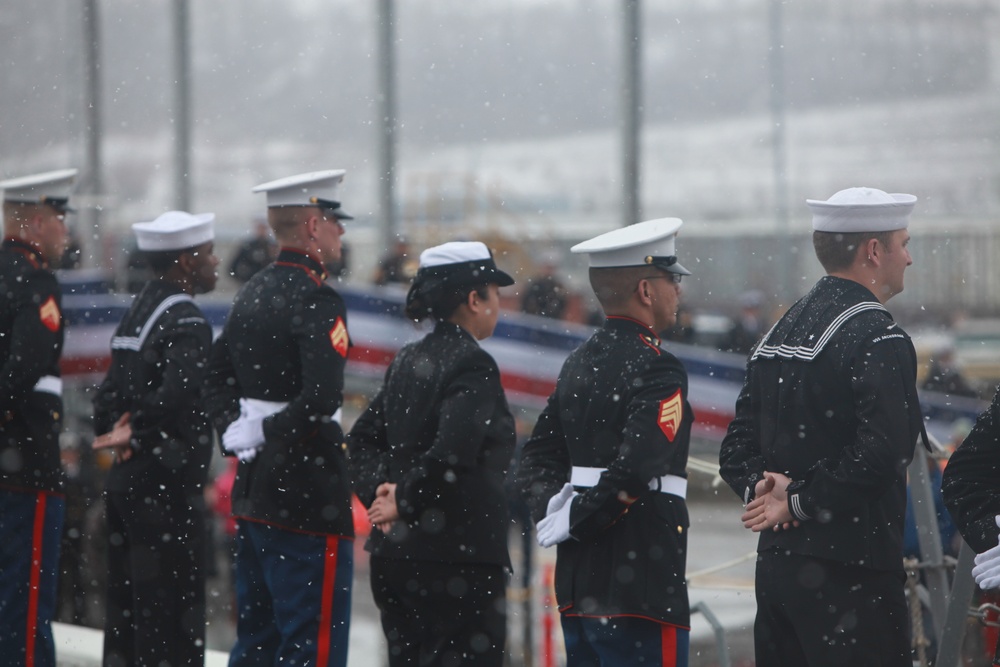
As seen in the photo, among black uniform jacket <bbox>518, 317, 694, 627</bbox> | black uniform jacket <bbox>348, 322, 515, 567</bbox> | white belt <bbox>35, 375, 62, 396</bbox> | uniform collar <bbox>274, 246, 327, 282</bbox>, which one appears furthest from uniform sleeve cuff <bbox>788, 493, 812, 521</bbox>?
white belt <bbox>35, 375, 62, 396</bbox>

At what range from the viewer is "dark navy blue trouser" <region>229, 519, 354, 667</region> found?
3807mm

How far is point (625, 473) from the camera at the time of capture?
302cm

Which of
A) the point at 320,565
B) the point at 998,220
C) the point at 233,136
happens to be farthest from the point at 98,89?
the point at 998,220

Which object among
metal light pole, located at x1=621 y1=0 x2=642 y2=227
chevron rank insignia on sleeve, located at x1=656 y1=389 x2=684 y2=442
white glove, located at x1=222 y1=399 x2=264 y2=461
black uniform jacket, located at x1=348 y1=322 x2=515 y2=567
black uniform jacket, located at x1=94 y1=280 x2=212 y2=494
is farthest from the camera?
metal light pole, located at x1=621 y1=0 x2=642 y2=227

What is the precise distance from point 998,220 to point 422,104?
7695 millimetres

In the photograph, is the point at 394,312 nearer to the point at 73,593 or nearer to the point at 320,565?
the point at 73,593

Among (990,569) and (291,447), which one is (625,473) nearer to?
(990,569)

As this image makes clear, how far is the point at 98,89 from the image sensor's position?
12.7 m

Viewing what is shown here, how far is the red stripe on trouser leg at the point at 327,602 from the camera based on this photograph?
3820mm

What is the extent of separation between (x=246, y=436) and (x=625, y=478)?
1.42 metres

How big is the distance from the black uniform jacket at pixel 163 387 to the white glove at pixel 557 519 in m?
1.62

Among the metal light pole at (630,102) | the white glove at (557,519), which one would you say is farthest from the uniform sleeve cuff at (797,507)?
the metal light pole at (630,102)

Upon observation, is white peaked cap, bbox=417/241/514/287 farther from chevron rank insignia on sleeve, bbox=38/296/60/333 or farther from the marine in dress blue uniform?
chevron rank insignia on sleeve, bbox=38/296/60/333

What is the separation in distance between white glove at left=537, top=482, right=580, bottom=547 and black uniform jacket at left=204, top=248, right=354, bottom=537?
3.02 feet
